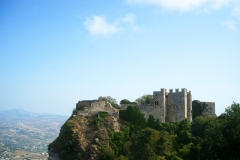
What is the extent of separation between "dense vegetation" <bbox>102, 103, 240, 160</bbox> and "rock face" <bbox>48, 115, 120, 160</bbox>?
3.73 ft

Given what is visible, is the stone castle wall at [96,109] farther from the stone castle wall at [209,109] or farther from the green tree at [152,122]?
the stone castle wall at [209,109]

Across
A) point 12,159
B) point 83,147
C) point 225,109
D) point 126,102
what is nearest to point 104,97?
point 126,102

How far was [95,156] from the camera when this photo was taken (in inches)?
1391

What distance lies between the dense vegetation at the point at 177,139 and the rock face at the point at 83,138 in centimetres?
114

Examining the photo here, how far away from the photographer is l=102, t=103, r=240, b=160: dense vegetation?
2879 cm

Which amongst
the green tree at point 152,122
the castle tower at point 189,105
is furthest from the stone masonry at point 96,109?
the castle tower at point 189,105

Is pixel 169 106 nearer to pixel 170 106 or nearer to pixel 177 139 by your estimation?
pixel 170 106

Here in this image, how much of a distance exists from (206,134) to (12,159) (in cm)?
8301

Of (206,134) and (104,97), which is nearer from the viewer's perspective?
(206,134)

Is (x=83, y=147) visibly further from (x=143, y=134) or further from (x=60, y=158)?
(x=143, y=134)

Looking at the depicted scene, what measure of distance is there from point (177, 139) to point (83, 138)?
38.1 ft

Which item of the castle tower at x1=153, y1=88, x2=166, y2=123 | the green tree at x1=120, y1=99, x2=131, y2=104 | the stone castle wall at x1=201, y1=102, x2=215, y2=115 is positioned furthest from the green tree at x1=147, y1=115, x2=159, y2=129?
the stone castle wall at x1=201, y1=102, x2=215, y2=115

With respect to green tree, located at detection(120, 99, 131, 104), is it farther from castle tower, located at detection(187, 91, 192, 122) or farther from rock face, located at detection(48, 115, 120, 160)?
castle tower, located at detection(187, 91, 192, 122)

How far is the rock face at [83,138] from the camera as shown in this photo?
36.0 meters
